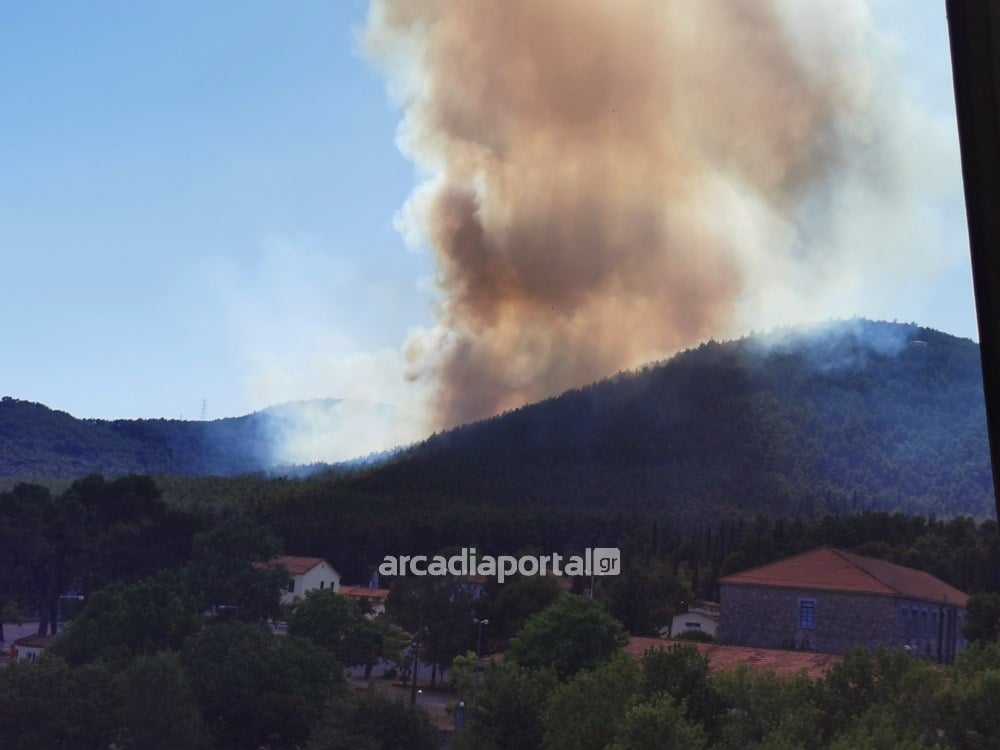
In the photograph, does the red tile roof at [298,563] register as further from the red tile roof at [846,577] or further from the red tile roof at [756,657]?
the red tile roof at [756,657]

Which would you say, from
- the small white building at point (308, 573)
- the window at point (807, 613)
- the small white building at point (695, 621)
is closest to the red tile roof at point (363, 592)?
the small white building at point (308, 573)

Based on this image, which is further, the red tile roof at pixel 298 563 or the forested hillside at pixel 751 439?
the forested hillside at pixel 751 439

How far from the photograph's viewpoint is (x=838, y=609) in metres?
56.0

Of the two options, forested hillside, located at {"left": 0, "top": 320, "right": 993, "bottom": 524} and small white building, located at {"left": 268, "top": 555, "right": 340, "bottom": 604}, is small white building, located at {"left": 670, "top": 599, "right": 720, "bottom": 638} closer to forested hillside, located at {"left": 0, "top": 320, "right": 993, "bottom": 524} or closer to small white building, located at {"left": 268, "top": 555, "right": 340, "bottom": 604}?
small white building, located at {"left": 268, "top": 555, "right": 340, "bottom": 604}

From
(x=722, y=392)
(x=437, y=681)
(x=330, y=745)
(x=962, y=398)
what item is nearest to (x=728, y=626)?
(x=437, y=681)

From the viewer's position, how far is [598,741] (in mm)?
30344

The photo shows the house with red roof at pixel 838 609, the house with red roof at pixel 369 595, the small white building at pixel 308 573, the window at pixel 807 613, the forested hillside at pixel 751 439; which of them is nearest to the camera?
the house with red roof at pixel 838 609

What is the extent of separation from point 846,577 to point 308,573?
31.1 m

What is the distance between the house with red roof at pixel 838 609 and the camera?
180ft

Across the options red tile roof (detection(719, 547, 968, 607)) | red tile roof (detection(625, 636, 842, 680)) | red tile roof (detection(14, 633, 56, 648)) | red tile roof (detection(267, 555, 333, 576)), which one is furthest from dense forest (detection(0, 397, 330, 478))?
red tile roof (detection(625, 636, 842, 680))

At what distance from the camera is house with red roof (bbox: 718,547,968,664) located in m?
54.9

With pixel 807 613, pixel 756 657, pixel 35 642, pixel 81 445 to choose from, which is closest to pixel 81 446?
pixel 81 445

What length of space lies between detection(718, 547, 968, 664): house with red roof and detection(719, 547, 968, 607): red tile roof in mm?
47

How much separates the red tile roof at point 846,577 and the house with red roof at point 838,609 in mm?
47
